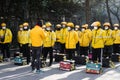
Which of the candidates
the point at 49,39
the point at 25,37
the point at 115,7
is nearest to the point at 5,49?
the point at 25,37

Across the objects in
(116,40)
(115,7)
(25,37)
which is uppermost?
(115,7)

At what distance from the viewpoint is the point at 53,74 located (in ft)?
45.1

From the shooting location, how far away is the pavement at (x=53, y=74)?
12961 mm

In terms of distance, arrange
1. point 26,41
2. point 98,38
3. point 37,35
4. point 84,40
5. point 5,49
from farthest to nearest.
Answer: point 5,49
point 84,40
point 26,41
point 98,38
point 37,35

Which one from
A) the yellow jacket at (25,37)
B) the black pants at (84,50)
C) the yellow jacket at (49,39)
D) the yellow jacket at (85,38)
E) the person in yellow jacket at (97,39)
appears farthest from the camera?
the black pants at (84,50)

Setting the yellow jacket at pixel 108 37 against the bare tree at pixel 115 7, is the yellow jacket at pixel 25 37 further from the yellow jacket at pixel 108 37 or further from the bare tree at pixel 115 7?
the bare tree at pixel 115 7

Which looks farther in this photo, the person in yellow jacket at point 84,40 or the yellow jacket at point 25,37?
the person in yellow jacket at point 84,40

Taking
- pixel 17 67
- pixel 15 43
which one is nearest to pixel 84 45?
pixel 17 67

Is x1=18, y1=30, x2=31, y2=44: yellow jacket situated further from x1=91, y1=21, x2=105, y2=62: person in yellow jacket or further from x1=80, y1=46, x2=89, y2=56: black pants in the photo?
x1=91, y1=21, x2=105, y2=62: person in yellow jacket

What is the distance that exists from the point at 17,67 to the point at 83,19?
16083mm

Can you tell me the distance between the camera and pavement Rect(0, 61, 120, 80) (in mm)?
12961

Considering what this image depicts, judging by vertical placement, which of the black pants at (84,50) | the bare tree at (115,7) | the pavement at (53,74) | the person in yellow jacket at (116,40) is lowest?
the pavement at (53,74)

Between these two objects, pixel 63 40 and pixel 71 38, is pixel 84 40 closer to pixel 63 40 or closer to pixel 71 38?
pixel 63 40

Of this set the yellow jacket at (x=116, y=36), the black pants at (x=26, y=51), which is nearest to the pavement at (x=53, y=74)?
the black pants at (x=26, y=51)
